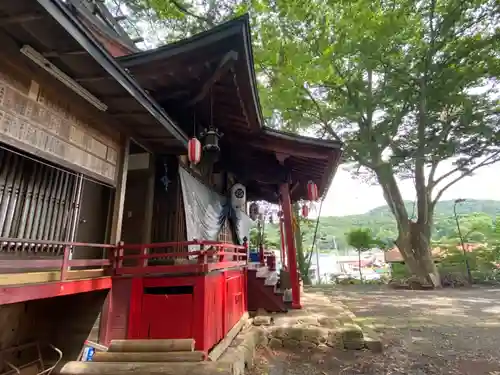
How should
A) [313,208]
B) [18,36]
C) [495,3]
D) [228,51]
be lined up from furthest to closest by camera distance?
[313,208]
[495,3]
[228,51]
[18,36]

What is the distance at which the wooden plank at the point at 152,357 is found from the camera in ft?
13.6

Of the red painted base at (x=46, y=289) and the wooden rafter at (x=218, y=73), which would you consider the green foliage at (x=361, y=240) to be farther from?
the red painted base at (x=46, y=289)

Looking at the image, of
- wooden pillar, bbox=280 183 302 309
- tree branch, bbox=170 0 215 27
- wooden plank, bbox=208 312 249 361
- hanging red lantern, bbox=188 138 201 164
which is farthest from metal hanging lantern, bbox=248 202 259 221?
hanging red lantern, bbox=188 138 201 164

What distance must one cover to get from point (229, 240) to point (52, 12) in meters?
8.44

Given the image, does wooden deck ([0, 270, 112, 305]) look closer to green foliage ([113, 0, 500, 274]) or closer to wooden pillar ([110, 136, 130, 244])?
wooden pillar ([110, 136, 130, 244])

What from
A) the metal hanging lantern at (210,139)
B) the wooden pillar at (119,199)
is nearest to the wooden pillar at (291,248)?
the metal hanging lantern at (210,139)

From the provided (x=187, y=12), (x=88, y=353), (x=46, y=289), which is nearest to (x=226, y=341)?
(x=88, y=353)

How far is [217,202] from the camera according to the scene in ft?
27.7

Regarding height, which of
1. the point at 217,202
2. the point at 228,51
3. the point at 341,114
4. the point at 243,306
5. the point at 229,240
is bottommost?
the point at 243,306

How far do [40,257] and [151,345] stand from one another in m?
2.35

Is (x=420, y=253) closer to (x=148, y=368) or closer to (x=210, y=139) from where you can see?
(x=210, y=139)

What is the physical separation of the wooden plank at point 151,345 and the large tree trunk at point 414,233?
56.6ft

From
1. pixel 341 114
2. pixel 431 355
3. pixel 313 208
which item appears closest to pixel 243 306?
pixel 431 355

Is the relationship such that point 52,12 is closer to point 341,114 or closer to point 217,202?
point 217,202
